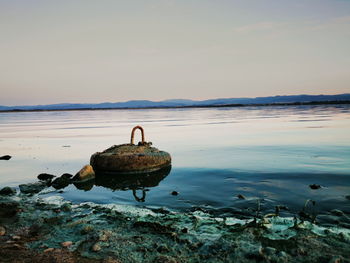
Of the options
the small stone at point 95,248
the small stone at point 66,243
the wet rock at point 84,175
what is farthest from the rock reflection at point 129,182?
the small stone at point 95,248

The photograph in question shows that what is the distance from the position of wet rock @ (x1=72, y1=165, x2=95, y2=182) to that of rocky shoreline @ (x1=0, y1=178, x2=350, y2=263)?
256cm

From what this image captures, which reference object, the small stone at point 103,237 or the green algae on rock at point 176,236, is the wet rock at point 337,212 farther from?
the small stone at point 103,237

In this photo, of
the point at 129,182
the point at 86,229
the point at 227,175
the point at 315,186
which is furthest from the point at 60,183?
the point at 315,186

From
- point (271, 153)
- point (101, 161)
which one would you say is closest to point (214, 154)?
point (271, 153)

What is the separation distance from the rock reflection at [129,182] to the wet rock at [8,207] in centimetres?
179

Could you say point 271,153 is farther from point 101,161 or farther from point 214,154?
point 101,161

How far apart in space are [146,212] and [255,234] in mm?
2211

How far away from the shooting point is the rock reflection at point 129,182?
755cm

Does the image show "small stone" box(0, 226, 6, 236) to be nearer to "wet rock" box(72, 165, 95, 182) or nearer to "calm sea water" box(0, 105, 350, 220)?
"calm sea water" box(0, 105, 350, 220)

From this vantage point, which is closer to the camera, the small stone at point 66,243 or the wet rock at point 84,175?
the small stone at point 66,243

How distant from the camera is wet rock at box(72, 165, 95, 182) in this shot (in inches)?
330

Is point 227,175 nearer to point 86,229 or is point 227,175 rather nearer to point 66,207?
point 66,207

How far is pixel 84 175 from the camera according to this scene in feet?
27.6

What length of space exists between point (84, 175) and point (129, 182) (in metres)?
1.36
